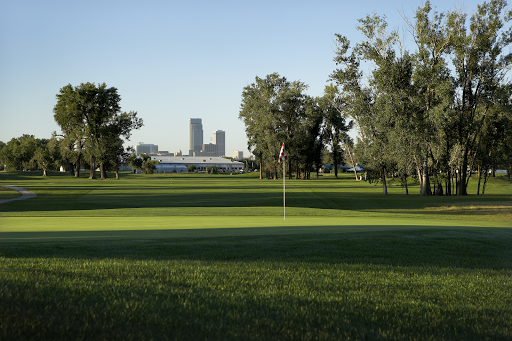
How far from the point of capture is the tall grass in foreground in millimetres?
3832

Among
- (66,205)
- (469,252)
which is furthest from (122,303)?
(66,205)

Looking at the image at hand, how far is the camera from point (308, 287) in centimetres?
550

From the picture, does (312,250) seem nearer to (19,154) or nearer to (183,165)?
(19,154)

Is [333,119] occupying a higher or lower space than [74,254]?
higher

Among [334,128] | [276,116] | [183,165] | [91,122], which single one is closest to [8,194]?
[91,122]

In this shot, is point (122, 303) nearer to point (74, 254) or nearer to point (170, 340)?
point (170, 340)

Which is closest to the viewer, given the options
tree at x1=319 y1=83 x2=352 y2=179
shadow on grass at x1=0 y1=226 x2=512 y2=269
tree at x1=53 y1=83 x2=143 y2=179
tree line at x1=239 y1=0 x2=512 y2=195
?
shadow on grass at x1=0 y1=226 x2=512 y2=269

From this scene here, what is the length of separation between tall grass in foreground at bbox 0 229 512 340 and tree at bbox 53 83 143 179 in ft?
245

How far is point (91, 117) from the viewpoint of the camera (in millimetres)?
79250

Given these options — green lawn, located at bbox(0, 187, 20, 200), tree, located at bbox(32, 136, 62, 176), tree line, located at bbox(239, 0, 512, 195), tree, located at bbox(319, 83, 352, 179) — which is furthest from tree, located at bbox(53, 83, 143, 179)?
tree line, located at bbox(239, 0, 512, 195)

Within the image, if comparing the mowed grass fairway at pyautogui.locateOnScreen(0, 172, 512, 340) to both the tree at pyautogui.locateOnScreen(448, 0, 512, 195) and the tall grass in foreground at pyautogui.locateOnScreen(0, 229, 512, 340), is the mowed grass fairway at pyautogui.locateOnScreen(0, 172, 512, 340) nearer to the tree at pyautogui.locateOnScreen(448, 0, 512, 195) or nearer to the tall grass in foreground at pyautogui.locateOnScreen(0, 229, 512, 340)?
the tall grass in foreground at pyautogui.locateOnScreen(0, 229, 512, 340)

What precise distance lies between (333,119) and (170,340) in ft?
281

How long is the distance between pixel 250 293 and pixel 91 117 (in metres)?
81.3

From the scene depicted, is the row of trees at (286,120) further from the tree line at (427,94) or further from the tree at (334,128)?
the tree line at (427,94)
